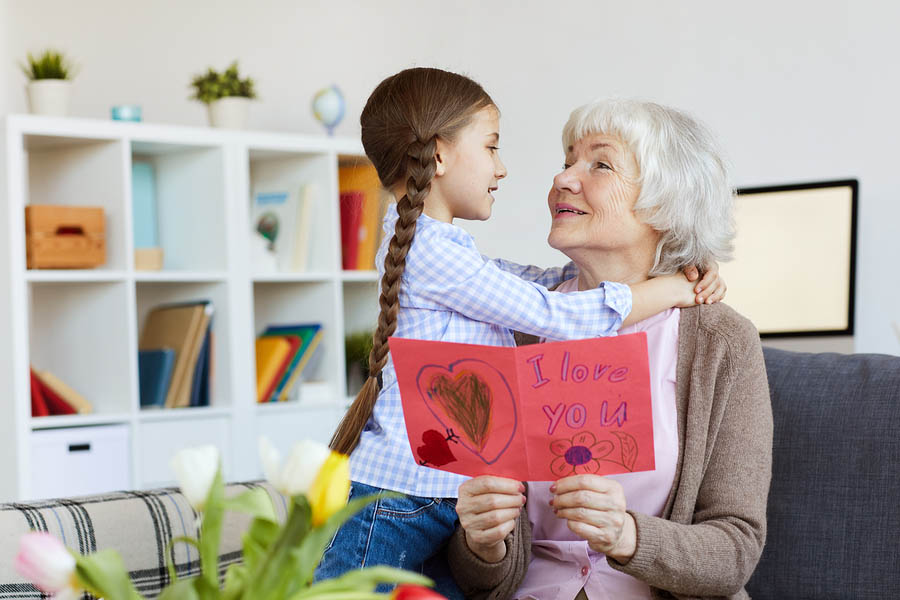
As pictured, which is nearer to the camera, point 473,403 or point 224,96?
point 473,403

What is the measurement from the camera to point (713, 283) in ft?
5.18

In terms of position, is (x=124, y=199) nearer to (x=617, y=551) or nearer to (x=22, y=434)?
(x=22, y=434)

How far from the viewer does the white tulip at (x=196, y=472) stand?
2.49 feet

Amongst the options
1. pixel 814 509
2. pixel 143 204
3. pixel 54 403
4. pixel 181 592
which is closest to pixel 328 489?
pixel 181 592

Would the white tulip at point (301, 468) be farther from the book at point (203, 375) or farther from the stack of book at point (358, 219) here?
the stack of book at point (358, 219)

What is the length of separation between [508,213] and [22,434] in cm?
174

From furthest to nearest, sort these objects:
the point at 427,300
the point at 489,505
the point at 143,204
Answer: the point at 143,204 < the point at 427,300 < the point at 489,505

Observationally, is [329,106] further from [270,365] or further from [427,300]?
[427,300]

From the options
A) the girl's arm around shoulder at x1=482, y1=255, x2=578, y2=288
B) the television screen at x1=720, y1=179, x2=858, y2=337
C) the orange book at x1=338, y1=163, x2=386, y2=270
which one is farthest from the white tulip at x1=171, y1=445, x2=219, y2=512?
the orange book at x1=338, y1=163, x2=386, y2=270

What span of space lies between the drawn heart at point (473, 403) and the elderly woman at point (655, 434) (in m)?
0.11

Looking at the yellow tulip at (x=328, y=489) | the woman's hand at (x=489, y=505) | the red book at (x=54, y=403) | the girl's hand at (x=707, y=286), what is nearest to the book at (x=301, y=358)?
the red book at (x=54, y=403)

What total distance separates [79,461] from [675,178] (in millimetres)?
2308

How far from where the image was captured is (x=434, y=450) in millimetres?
1207

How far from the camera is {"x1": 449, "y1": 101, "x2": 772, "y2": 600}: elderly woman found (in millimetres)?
1302
